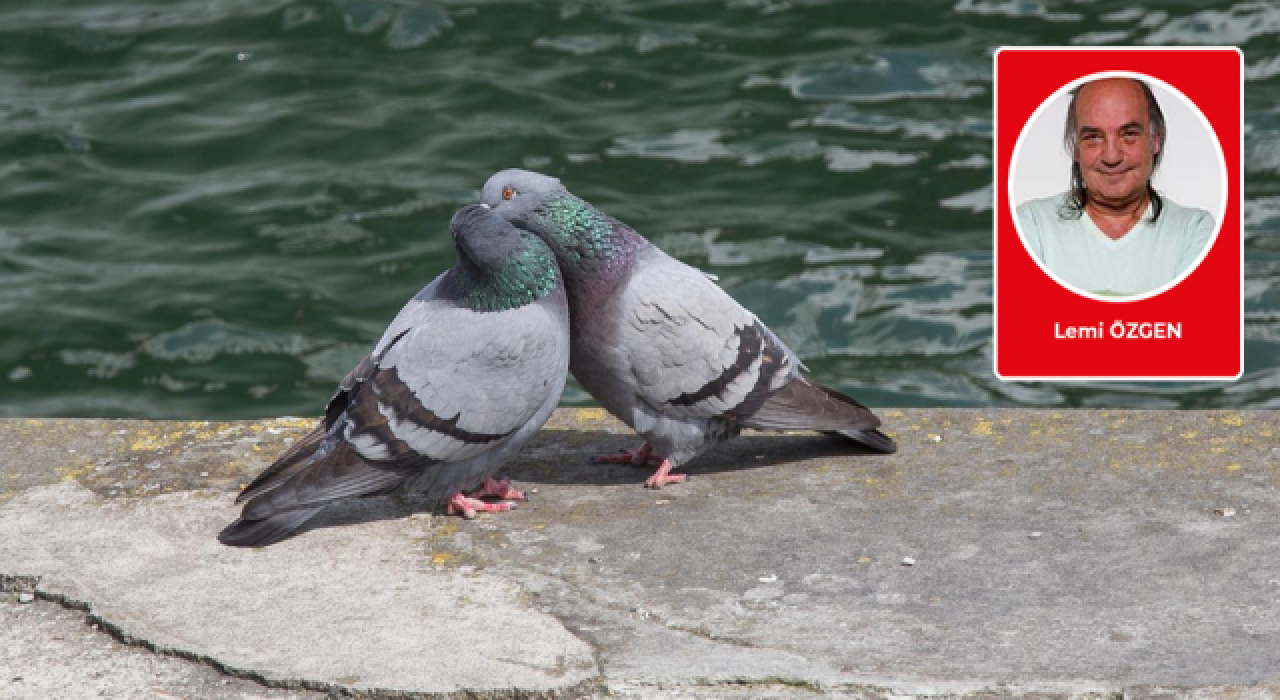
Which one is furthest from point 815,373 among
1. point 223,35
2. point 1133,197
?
point 223,35

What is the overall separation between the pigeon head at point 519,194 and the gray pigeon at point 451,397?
0.37 ft

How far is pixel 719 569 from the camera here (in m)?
3.71

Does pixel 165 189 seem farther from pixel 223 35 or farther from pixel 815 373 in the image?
pixel 815 373

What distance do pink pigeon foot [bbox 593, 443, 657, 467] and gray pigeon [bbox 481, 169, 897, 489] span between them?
12cm

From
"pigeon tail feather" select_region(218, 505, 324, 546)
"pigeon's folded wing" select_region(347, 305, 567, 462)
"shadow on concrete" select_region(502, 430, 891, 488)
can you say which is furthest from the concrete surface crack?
"shadow on concrete" select_region(502, 430, 891, 488)

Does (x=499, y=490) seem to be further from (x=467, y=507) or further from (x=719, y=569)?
(x=719, y=569)

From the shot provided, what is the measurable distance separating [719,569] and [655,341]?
710 millimetres

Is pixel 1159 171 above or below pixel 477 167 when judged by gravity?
above

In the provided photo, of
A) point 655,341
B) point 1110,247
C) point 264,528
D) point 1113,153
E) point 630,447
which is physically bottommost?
point 630,447

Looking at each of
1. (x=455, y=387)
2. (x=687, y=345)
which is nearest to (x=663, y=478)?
(x=687, y=345)

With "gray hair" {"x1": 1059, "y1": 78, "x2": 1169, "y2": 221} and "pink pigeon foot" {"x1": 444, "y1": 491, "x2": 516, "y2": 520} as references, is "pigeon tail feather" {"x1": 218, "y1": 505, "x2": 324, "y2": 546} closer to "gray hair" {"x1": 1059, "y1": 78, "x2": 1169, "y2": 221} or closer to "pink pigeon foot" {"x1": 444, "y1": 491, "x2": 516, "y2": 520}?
"pink pigeon foot" {"x1": 444, "y1": 491, "x2": 516, "y2": 520}

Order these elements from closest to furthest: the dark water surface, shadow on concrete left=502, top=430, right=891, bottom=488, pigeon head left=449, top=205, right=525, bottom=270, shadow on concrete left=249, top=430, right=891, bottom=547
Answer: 1. pigeon head left=449, top=205, right=525, bottom=270
2. shadow on concrete left=249, top=430, right=891, bottom=547
3. shadow on concrete left=502, top=430, right=891, bottom=488
4. the dark water surface

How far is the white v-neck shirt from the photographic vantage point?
5.49 metres

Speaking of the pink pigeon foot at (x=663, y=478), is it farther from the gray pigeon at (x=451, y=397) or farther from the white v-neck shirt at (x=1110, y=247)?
the white v-neck shirt at (x=1110, y=247)
